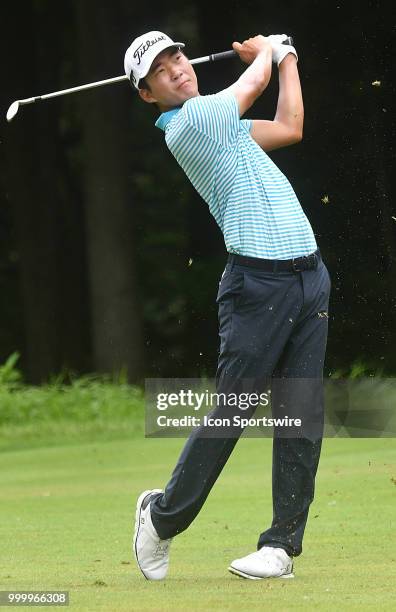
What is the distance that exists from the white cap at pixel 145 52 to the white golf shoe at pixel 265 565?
1.54m

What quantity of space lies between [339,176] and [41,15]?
6451mm

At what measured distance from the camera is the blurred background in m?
11.3

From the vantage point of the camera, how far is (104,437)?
10.4 meters

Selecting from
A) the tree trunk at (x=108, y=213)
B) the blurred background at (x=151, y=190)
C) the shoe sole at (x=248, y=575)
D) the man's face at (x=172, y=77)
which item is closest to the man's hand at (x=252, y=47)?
the man's face at (x=172, y=77)

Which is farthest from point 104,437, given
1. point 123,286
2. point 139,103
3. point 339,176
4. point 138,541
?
point 139,103

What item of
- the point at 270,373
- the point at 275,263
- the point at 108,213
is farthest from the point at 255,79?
the point at 108,213

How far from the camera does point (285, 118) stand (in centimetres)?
465

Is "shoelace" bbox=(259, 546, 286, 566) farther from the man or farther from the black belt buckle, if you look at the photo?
the black belt buckle

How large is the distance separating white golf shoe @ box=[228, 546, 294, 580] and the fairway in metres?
0.04

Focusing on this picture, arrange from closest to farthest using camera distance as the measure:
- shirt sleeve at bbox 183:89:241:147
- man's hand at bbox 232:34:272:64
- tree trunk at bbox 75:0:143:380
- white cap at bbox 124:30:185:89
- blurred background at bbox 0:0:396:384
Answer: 1. shirt sleeve at bbox 183:89:241:147
2. white cap at bbox 124:30:185:89
3. man's hand at bbox 232:34:272:64
4. blurred background at bbox 0:0:396:384
5. tree trunk at bbox 75:0:143:380

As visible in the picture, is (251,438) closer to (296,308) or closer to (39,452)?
(39,452)

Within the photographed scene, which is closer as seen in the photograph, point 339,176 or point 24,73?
point 339,176

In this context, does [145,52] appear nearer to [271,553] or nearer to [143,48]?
[143,48]

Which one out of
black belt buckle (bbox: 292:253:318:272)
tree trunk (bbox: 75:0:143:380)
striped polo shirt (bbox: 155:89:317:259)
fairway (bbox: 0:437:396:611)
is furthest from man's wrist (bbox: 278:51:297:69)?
tree trunk (bbox: 75:0:143:380)
